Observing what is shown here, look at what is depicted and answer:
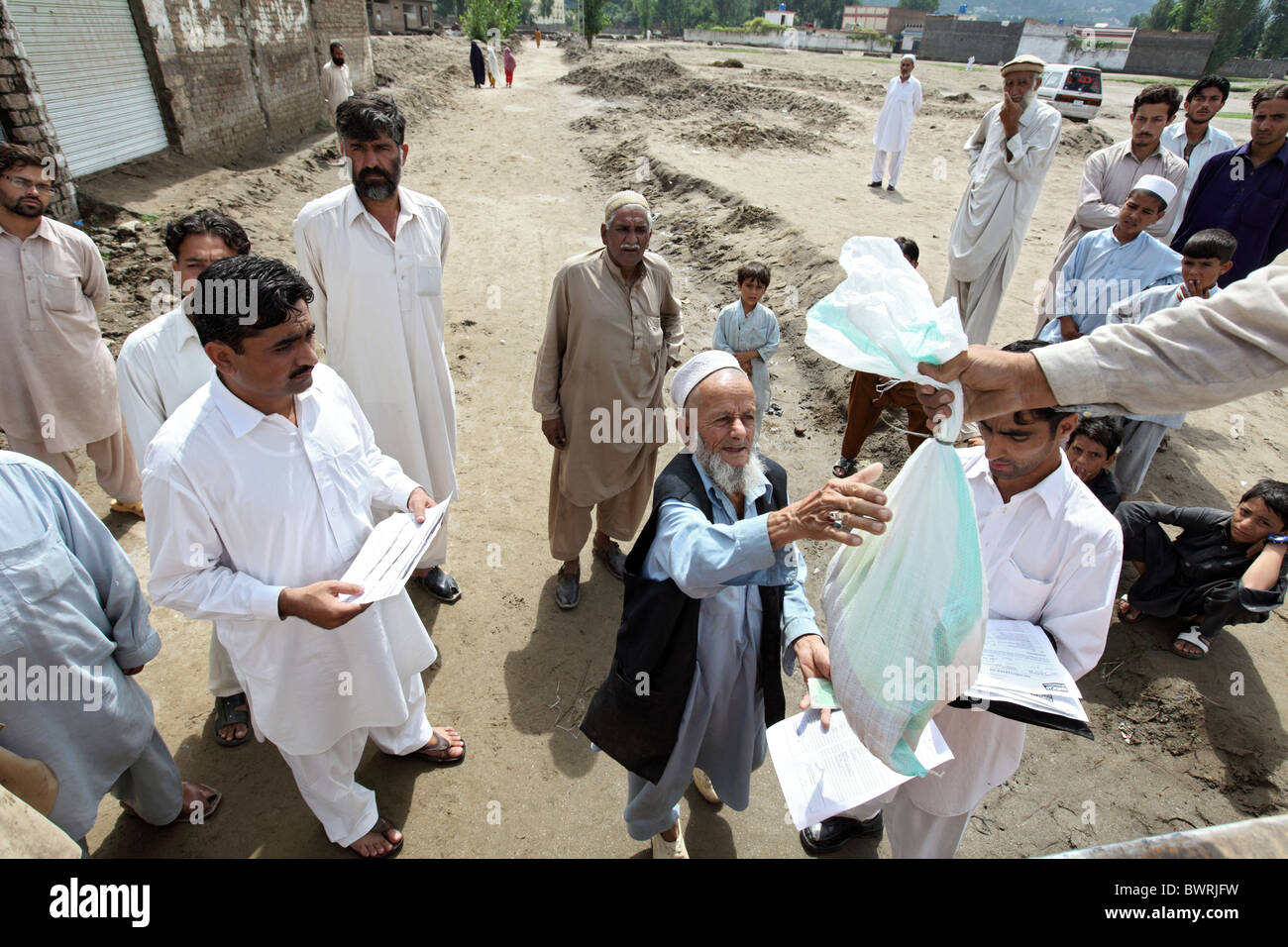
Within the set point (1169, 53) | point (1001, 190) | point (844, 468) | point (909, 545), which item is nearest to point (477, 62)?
point (1001, 190)

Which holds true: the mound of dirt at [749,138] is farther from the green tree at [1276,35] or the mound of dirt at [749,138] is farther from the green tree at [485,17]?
the green tree at [1276,35]

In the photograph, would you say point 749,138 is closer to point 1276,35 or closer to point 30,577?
point 30,577

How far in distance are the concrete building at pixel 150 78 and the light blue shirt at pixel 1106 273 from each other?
9.90 m

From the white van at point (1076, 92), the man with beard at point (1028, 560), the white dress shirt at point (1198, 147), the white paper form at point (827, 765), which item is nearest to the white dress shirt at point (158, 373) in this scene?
the white paper form at point (827, 765)

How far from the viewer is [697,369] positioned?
2.14 m

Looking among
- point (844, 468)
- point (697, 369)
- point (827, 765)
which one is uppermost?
point (697, 369)

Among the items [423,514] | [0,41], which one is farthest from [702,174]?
[423,514]

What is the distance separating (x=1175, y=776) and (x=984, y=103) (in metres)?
24.8

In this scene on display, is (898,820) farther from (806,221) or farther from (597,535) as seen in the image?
(806,221)

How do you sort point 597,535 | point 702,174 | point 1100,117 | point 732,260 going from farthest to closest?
point 1100,117 < point 702,174 < point 732,260 < point 597,535

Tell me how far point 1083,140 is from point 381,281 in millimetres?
18340

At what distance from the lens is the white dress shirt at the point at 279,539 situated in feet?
6.30

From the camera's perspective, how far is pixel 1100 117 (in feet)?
67.3

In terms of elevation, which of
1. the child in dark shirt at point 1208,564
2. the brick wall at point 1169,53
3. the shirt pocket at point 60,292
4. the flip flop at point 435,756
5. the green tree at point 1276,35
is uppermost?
the green tree at point 1276,35
